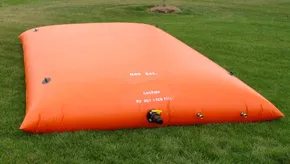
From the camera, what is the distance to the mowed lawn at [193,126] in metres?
3.32

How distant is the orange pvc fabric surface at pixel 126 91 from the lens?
3619mm

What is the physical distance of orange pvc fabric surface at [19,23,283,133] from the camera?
3619mm

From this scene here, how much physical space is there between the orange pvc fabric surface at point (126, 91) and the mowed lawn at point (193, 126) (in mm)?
113

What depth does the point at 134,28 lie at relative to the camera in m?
6.43

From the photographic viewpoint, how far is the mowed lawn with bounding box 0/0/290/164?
10.9 ft

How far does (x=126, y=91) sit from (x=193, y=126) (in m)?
0.80

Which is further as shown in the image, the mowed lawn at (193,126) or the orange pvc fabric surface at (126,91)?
the orange pvc fabric surface at (126,91)

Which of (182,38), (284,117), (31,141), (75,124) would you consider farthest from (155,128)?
(182,38)

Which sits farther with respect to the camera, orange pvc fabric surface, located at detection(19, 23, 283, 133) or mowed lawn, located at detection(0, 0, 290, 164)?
orange pvc fabric surface, located at detection(19, 23, 283, 133)

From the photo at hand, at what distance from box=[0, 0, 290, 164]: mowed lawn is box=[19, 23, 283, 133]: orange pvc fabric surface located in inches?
4.4

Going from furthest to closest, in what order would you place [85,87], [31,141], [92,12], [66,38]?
[92,12] → [66,38] → [85,87] → [31,141]

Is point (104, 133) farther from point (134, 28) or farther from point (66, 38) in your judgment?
point (134, 28)

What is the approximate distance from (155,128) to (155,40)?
2181mm

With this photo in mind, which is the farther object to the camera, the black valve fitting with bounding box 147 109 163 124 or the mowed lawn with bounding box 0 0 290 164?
the black valve fitting with bounding box 147 109 163 124
